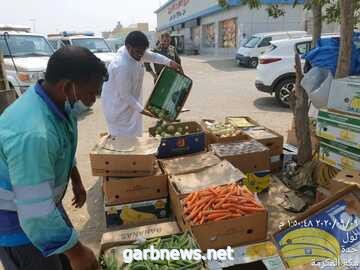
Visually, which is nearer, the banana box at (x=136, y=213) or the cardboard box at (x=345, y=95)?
the cardboard box at (x=345, y=95)

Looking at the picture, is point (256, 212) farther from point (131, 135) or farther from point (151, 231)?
point (131, 135)

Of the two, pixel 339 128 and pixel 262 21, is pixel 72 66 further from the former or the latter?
pixel 262 21

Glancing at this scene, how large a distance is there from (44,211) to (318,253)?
205cm

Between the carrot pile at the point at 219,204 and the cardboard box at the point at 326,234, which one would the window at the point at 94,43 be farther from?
the cardboard box at the point at 326,234

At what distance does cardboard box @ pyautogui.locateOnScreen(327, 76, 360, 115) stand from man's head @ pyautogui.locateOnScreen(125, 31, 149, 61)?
6.69 ft

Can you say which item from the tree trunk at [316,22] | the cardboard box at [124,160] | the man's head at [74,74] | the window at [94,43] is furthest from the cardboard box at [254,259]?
the window at [94,43]

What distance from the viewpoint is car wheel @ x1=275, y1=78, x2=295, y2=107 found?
30.1ft

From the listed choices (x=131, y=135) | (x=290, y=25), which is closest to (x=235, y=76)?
(x=290, y=25)

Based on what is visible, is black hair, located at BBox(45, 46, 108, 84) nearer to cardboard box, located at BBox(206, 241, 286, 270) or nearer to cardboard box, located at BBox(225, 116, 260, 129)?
cardboard box, located at BBox(206, 241, 286, 270)

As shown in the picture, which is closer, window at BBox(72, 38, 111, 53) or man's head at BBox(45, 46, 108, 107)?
man's head at BBox(45, 46, 108, 107)

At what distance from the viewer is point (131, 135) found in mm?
4500

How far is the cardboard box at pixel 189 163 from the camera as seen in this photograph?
4.07 meters

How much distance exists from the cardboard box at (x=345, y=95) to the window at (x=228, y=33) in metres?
25.9

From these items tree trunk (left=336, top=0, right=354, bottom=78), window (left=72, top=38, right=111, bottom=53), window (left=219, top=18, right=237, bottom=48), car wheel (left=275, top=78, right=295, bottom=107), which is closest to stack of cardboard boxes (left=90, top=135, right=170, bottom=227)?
tree trunk (left=336, top=0, right=354, bottom=78)
